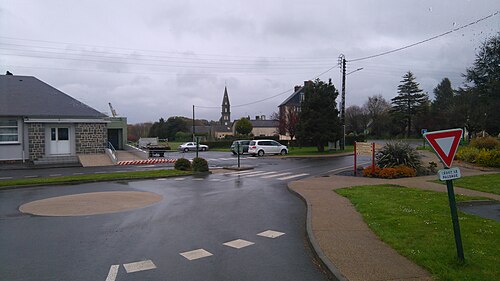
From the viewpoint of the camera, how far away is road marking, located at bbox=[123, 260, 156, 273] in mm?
5266

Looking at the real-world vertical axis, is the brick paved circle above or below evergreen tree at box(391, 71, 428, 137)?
below

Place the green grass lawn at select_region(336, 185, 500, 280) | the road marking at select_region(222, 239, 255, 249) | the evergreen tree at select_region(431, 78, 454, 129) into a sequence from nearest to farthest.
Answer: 1. the green grass lawn at select_region(336, 185, 500, 280)
2. the road marking at select_region(222, 239, 255, 249)
3. the evergreen tree at select_region(431, 78, 454, 129)

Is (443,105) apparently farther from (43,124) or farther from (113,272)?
(113,272)

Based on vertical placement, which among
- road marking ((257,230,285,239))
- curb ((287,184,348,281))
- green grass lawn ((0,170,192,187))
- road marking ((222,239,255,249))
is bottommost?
road marking ((257,230,285,239))

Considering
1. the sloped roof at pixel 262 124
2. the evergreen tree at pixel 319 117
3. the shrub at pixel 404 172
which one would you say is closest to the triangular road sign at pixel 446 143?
the shrub at pixel 404 172

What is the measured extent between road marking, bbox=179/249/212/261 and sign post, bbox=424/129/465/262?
142 inches

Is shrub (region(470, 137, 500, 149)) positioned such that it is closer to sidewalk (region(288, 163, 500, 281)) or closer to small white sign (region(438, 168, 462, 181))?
sidewalk (region(288, 163, 500, 281))

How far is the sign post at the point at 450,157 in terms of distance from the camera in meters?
4.82

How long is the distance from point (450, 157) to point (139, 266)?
4.60 m

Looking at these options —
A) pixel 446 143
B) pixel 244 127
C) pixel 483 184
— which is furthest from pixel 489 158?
pixel 244 127

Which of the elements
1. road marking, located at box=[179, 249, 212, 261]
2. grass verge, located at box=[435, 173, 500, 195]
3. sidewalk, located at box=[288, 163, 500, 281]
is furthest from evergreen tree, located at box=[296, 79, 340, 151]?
road marking, located at box=[179, 249, 212, 261]

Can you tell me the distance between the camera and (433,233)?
252 inches

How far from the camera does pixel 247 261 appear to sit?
562 cm

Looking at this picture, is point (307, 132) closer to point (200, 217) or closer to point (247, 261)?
point (200, 217)
